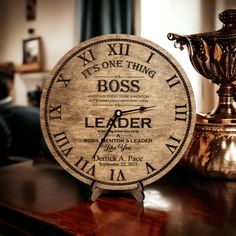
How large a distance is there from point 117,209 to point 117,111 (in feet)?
0.62

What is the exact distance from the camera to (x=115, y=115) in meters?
0.64

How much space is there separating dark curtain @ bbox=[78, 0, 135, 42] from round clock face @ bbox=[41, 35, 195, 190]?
1.62 m

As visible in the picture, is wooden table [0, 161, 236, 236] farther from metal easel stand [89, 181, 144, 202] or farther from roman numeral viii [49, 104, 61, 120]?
roman numeral viii [49, 104, 61, 120]

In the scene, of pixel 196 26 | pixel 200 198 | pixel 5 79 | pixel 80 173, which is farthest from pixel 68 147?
pixel 5 79

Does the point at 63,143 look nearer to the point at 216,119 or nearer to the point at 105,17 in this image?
the point at 216,119

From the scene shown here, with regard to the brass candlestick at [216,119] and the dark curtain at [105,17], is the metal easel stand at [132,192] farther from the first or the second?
the dark curtain at [105,17]

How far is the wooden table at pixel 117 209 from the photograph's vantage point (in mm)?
509

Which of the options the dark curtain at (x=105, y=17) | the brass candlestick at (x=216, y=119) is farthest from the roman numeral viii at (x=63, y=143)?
→ the dark curtain at (x=105, y=17)

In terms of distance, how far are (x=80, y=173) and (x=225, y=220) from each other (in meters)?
0.28

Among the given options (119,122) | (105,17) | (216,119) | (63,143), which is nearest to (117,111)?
(119,122)

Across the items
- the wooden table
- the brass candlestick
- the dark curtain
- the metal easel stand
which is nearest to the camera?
the wooden table

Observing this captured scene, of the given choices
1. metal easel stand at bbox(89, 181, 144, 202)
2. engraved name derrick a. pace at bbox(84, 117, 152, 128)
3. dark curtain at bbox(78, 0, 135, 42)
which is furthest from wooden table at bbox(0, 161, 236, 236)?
dark curtain at bbox(78, 0, 135, 42)

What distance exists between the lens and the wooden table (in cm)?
51

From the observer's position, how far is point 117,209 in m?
0.58
